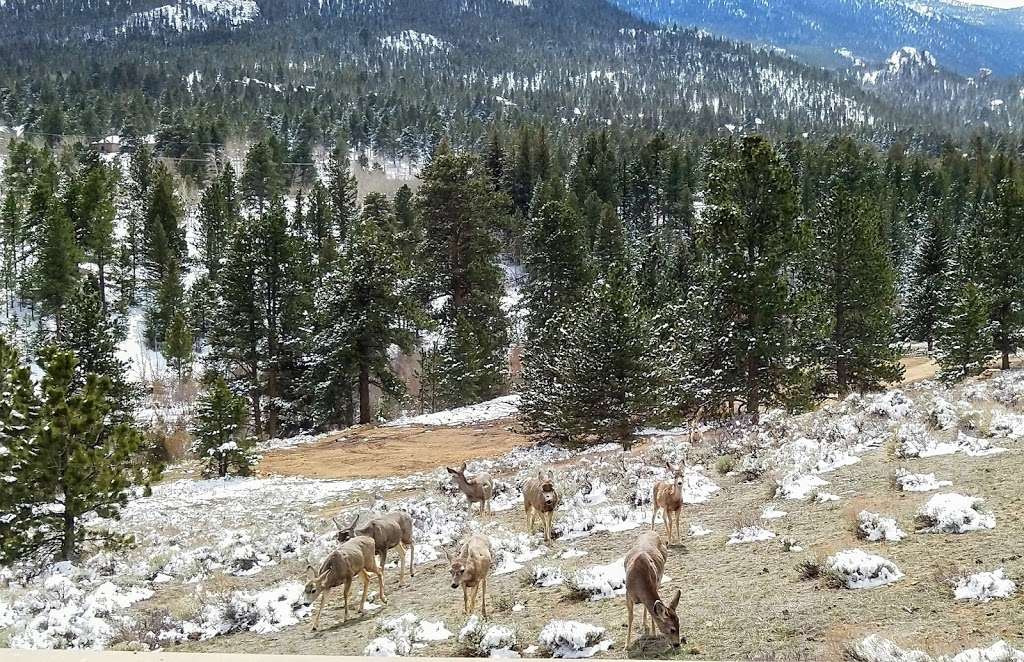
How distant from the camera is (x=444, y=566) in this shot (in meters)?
10.3

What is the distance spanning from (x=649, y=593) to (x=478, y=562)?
208 centimetres

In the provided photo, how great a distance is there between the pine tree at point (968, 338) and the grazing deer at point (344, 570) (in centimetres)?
3393

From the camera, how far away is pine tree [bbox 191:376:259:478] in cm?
2423

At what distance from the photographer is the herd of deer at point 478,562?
5.95 m

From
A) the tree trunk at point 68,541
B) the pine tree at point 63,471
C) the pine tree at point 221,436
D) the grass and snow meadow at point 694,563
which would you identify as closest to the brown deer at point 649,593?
the grass and snow meadow at point 694,563

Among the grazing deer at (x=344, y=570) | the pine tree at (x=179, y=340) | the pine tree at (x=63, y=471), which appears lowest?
the pine tree at (x=179, y=340)

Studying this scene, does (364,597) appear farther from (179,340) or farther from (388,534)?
(179,340)

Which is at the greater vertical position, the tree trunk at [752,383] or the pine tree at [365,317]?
the tree trunk at [752,383]

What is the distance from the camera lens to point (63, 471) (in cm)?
1398

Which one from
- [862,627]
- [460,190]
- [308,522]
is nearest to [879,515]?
[862,627]

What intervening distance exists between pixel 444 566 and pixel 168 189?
232 ft

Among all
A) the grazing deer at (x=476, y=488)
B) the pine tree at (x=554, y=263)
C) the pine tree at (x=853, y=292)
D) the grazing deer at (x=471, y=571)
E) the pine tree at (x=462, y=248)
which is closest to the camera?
the grazing deer at (x=471, y=571)

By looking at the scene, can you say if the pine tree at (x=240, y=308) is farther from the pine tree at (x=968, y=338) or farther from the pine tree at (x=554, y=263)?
the pine tree at (x=968, y=338)

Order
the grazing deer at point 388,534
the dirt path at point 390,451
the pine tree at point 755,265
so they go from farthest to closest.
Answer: the dirt path at point 390,451 < the pine tree at point 755,265 < the grazing deer at point 388,534
